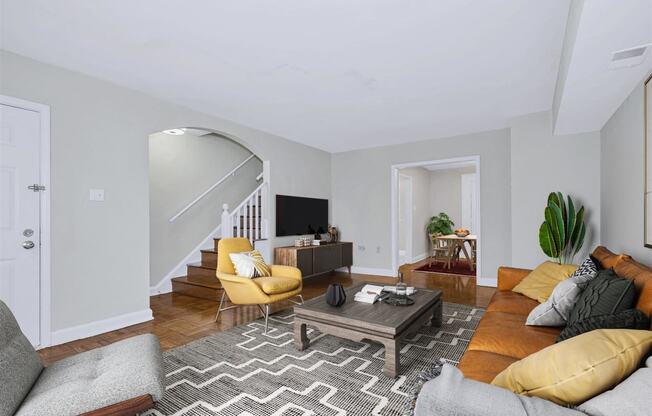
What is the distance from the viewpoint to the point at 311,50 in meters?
2.51

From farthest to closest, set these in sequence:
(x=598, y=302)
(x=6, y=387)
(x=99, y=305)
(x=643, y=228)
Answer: (x=99, y=305) → (x=643, y=228) → (x=598, y=302) → (x=6, y=387)

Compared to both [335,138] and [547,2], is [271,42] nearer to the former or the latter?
[547,2]

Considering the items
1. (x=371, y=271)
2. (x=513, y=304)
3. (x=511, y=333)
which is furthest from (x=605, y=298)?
(x=371, y=271)

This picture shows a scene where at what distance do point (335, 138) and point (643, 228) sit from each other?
4.00 m

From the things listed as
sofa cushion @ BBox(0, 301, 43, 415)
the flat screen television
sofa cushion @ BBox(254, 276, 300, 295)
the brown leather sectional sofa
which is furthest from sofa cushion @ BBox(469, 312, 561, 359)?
the flat screen television

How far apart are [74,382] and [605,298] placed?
2.45m

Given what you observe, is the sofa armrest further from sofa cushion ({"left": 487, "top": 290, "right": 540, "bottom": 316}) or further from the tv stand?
the tv stand

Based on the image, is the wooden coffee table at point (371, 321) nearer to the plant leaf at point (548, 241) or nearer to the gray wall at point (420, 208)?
the plant leaf at point (548, 241)

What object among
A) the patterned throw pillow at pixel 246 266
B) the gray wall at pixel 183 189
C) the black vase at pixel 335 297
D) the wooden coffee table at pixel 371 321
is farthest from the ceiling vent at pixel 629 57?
the gray wall at pixel 183 189

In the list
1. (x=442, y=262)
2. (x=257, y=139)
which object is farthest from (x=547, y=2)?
(x=442, y=262)

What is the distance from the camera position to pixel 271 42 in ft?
7.86

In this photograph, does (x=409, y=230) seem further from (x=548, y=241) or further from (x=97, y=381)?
(x=97, y=381)

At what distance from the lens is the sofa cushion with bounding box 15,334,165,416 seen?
121 centimetres

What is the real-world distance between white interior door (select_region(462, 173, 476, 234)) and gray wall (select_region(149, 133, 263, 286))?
5.82 metres
